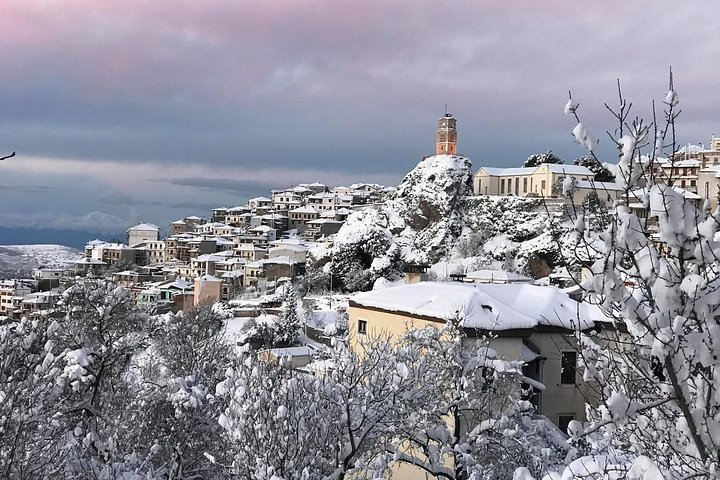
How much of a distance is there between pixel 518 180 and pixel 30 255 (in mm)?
143188

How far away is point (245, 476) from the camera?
8492 millimetres

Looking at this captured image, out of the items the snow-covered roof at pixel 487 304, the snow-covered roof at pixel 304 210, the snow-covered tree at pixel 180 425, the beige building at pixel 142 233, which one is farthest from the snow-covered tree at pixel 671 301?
the beige building at pixel 142 233

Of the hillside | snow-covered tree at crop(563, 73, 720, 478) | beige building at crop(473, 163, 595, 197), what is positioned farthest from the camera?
beige building at crop(473, 163, 595, 197)

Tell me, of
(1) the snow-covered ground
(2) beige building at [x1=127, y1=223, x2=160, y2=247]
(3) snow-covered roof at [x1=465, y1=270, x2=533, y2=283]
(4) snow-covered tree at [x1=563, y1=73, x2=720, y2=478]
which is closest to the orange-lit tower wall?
(3) snow-covered roof at [x1=465, y1=270, x2=533, y2=283]

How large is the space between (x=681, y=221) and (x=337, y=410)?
704 centimetres

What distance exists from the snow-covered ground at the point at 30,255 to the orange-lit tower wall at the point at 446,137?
98596 mm

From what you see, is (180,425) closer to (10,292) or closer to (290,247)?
(290,247)

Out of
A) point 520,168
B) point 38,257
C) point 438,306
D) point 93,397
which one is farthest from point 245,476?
point 38,257

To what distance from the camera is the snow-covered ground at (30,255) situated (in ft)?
476

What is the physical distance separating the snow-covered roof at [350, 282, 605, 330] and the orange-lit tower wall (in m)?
60.7

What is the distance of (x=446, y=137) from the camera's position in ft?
263

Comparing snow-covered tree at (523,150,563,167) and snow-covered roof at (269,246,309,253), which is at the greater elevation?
snow-covered tree at (523,150,563,167)

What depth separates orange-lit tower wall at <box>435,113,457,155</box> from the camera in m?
80.1

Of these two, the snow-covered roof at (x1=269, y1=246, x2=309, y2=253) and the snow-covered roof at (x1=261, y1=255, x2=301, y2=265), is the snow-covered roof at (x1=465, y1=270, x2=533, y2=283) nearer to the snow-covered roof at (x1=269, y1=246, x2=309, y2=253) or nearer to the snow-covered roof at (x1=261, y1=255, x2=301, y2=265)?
the snow-covered roof at (x1=261, y1=255, x2=301, y2=265)
